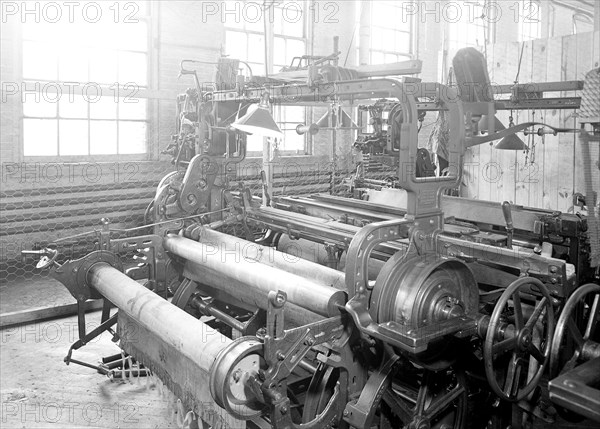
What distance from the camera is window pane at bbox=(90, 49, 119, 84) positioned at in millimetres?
7645

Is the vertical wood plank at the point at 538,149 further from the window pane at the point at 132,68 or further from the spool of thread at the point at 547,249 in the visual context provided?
the window pane at the point at 132,68

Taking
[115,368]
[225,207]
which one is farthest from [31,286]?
[225,207]

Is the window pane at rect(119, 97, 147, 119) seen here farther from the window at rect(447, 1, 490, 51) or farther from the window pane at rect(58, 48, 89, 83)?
the window at rect(447, 1, 490, 51)

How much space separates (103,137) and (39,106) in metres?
0.86

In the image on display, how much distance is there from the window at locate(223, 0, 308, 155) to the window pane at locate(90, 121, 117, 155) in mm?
2139

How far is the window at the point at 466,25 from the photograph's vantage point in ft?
40.4

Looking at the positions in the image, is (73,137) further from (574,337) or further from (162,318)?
(574,337)

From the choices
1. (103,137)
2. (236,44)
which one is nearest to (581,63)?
(236,44)

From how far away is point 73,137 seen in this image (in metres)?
7.61

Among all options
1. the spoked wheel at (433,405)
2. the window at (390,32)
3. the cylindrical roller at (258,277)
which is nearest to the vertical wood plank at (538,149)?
the window at (390,32)

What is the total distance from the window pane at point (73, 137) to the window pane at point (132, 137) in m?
0.48

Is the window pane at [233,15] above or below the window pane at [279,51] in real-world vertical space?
above

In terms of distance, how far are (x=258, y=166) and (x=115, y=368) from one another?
5.05 meters

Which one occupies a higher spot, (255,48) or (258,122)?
(255,48)
